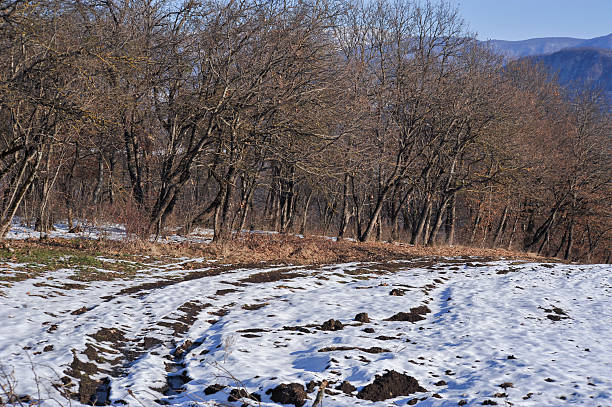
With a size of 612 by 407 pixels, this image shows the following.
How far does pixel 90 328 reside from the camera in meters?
7.54

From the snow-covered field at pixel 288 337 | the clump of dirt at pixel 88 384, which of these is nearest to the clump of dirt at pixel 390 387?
→ the snow-covered field at pixel 288 337

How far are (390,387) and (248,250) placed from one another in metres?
12.6

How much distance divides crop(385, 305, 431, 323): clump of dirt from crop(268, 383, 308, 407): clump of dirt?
4.24 meters

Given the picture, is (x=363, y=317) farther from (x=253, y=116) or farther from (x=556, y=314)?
(x=253, y=116)

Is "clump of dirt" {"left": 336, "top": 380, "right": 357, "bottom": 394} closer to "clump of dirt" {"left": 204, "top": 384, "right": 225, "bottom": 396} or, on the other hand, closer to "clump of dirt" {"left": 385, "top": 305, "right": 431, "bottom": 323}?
"clump of dirt" {"left": 204, "top": 384, "right": 225, "bottom": 396}

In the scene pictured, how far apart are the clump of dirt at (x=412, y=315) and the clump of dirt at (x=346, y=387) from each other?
12.2 feet

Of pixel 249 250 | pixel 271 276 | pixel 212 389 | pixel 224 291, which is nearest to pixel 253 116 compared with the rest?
pixel 249 250

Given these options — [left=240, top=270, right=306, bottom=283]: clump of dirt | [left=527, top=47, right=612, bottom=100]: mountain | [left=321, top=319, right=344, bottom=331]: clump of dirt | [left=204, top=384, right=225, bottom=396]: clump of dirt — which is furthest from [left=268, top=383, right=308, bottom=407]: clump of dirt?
[left=527, top=47, right=612, bottom=100]: mountain

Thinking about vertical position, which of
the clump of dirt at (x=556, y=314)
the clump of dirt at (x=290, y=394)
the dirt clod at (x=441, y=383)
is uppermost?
the clump of dirt at (x=290, y=394)

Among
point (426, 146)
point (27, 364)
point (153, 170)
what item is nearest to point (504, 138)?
point (426, 146)

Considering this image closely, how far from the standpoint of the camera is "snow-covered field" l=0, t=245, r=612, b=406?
5730 millimetres

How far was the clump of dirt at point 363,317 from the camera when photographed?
9.16 metres

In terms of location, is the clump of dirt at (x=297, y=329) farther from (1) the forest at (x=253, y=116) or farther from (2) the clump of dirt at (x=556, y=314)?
(1) the forest at (x=253, y=116)

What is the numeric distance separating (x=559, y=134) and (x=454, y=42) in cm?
1848
